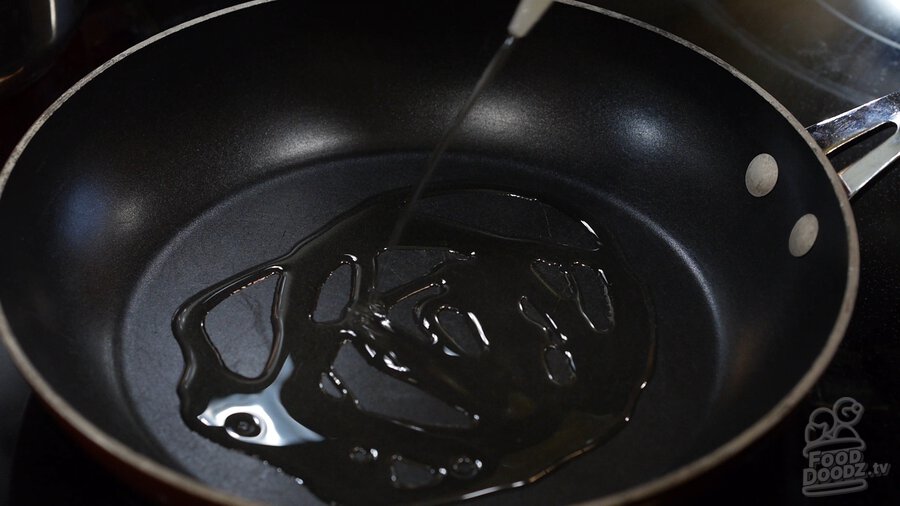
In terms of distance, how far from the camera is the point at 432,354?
0.98 metres

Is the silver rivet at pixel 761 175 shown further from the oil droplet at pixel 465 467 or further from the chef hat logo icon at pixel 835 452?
the oil droplet at pixel 465 467

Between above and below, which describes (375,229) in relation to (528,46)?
below

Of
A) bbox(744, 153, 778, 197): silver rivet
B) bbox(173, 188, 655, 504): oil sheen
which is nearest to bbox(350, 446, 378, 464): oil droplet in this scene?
bbox(173, 188, 655, 504): oil sheen

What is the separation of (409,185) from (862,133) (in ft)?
1.83

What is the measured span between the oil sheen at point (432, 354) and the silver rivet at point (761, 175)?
19 cm

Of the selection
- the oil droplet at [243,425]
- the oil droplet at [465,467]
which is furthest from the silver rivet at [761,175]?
the oil droplet at [243,425]

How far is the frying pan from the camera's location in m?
0.90

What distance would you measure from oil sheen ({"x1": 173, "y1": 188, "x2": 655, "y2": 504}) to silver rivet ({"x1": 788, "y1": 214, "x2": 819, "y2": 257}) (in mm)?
180

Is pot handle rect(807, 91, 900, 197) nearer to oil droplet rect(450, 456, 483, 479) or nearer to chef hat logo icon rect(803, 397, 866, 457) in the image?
chef hat logo icon rect(803, 397, 866, 457)

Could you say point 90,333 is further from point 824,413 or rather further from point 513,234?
point 824,413

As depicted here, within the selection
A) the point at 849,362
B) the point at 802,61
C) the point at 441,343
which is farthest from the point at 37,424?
the point at 802,61

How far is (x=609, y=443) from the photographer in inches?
35.6

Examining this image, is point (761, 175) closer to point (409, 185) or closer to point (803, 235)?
point (803, 235)

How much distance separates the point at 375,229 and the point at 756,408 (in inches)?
19.7
